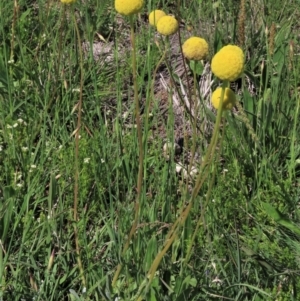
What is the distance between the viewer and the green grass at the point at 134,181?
1.46 m

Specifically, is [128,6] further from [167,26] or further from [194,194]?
[194,194]

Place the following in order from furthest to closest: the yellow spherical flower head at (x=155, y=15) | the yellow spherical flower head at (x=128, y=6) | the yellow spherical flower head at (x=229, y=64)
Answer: the yellow spherical flower head at (x=155, y=15) → the yellow spherical flower head at (x=128, y=6) → the yellow spherical flower head at (x=229, y=64)

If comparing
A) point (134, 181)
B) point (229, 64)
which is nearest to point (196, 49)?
point (229, 64)

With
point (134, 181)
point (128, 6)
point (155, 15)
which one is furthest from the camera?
point (134, 181)

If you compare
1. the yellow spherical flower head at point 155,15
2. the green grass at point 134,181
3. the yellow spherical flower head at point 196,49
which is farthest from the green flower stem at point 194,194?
the yellow spherical flower head at point 155,15

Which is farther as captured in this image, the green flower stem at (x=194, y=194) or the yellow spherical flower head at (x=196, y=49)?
the yellow spherical flower head at (x=196, y=49)

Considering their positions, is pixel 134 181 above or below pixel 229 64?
below

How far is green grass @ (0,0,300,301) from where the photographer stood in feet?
4.80

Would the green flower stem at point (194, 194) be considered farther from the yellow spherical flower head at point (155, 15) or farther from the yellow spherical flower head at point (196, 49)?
the yellow spherical flower head at point (155, 15)

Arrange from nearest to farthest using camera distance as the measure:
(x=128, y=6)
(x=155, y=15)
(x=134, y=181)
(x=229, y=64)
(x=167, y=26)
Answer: (x=229, y=64)
(x=128, y=6)
(x=167, y=26)
(x=155, y=15)
(x=134, y=181)

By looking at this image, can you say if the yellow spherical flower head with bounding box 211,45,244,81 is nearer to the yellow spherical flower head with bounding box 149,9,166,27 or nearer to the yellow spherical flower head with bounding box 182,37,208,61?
the yellow spherical flower head with bounding box 182,37,208,61

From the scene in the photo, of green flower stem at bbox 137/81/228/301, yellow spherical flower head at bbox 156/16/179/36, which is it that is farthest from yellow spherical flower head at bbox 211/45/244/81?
yellow spherical flower head at bbox 156/16/179/36

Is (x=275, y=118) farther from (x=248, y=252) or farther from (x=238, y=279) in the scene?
(x=238, y=279)

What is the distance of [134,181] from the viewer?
1842 millimetres
